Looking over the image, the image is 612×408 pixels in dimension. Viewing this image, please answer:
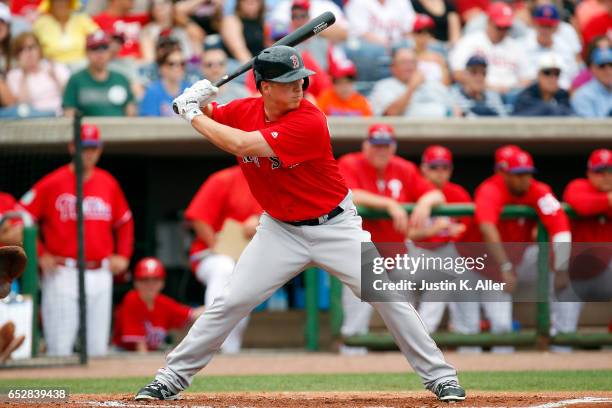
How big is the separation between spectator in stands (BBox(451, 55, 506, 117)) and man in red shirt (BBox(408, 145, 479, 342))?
130 centimetres

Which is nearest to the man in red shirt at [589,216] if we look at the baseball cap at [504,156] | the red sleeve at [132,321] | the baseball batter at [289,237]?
the baseball cap at [504,156]

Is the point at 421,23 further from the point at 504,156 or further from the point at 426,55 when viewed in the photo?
the point at 504,156

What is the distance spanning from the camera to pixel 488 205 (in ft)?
28.6

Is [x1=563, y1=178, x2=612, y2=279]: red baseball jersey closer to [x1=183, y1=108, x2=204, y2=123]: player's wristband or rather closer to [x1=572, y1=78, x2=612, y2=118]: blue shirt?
[x1=572, y1=78, x2=612, y2=118]: blue shirt

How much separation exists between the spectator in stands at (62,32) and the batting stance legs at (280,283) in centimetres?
552

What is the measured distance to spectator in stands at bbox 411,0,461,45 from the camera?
38.4ft

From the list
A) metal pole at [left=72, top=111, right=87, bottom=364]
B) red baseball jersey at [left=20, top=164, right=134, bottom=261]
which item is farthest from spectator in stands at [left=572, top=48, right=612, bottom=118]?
metal pole at [left=72, top=111, right=87, bottom=364]

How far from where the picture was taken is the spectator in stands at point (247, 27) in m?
10.7

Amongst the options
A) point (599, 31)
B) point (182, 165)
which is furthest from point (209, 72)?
point (599, 31)

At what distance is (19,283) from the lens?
28.9ft

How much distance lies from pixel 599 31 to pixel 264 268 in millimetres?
7380

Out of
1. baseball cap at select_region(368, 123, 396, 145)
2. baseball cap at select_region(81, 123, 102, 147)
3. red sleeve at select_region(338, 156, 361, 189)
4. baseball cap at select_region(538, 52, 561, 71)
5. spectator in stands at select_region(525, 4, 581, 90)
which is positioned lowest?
red sleeve at select_region(338, 156, 361, 189)

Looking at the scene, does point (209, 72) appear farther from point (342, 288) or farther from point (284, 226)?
point (284, 226)

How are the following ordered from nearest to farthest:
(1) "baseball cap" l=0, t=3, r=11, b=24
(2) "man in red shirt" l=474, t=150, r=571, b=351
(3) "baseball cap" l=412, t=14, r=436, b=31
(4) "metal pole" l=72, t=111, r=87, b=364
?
1. (4) "metal pole" l=72, t=111, r=87, b=364
2. (2) "man in red shirt" l=474, t=150, r=571, b=351
3. (1) "baseball cap" l=0, t=3, r=11, b=24
4. (3) "baseball cap" l=412, t=14, r=436, b=31
